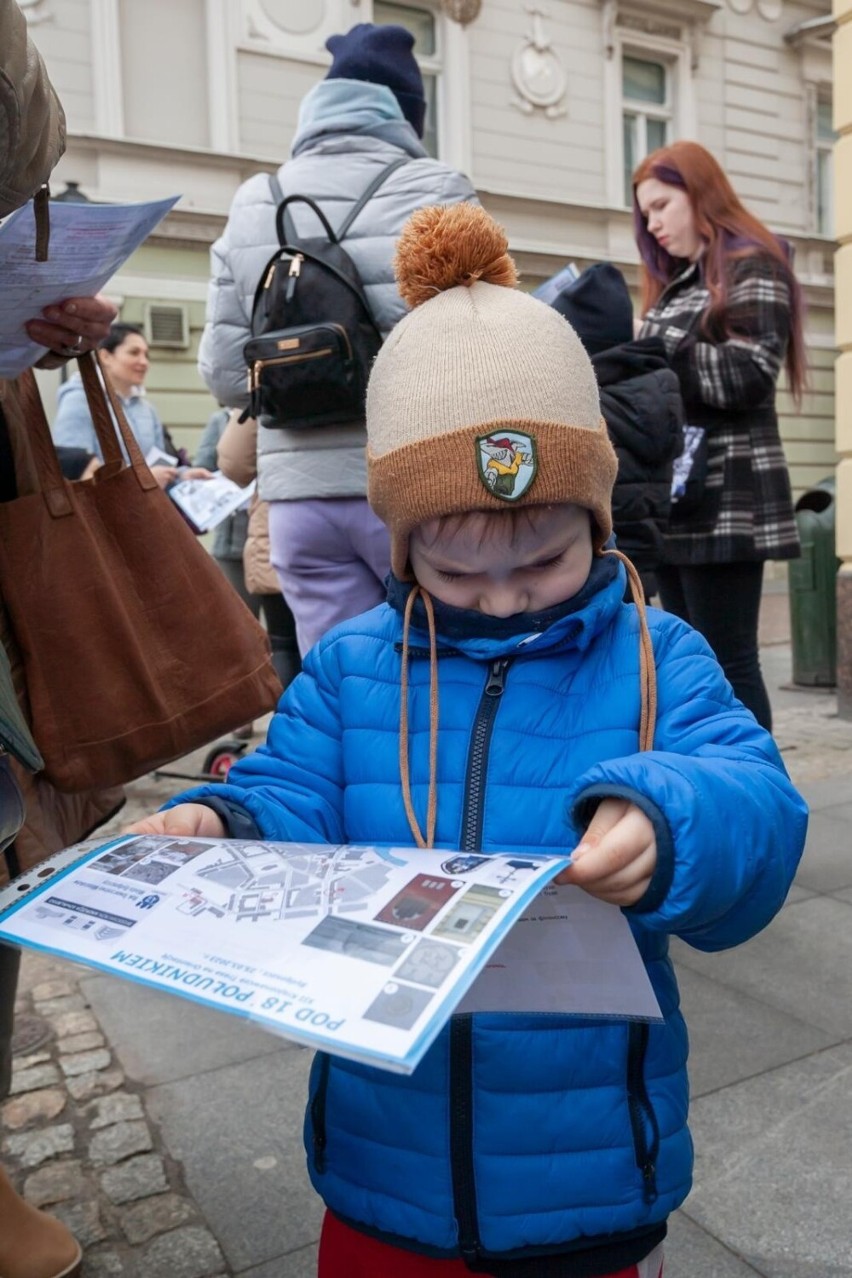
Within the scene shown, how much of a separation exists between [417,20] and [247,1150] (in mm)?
13234

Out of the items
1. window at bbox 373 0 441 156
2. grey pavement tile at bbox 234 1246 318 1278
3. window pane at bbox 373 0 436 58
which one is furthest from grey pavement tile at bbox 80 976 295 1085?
window pane at bbox 373 0 436 58

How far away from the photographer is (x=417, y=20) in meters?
13.0

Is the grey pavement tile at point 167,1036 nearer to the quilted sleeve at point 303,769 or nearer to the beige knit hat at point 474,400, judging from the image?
the quilted sleeve at point 303,769

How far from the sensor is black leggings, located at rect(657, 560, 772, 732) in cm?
325

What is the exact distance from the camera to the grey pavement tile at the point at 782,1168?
1.79 meters

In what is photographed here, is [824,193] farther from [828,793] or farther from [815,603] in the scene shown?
[828,793]

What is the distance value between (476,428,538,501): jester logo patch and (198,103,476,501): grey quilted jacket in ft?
4.95

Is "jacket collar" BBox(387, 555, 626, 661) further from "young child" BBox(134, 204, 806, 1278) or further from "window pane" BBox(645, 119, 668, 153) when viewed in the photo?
"window pane" BBox(645, 119, 668, 153)

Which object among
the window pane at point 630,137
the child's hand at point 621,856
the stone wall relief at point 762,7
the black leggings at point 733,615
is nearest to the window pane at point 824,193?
the stone wall relief at point 762,7

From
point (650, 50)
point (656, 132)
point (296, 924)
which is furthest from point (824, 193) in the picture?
point (296, 924)

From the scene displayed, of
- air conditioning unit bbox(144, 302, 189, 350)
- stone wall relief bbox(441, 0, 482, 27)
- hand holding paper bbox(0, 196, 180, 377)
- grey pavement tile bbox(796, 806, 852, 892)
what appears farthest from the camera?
stone wall relief bbox(441, 0, 482, 27)

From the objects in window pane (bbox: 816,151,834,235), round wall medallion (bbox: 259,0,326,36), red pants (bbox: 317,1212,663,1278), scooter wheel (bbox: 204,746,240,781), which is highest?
round wall medallion (bbox: 259,0,326,36)

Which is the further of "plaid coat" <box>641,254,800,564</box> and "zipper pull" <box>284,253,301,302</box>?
"plaid coat" <box>641,254,800,564</box>

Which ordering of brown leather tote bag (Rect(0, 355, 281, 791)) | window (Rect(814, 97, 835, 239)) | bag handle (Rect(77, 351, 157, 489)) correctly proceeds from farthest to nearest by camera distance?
1. window (Rect(814, 97, 835, 239))
2. bag handle (Rect(77, 351, 157, 489))
3. brown leather tote bag (Rect(0, 355, 281, 791))
